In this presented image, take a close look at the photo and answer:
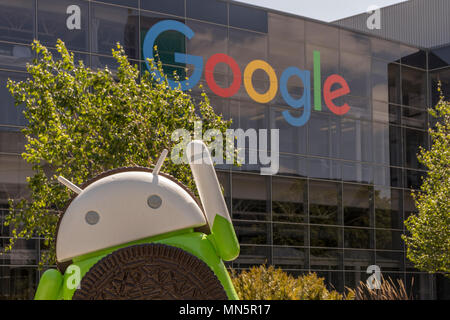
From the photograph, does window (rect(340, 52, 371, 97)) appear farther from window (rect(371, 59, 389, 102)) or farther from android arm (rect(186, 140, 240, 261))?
android arm (rect(186, 140, 240, 261))

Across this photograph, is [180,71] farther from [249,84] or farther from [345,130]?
[345,130]

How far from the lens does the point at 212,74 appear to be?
2141 cm

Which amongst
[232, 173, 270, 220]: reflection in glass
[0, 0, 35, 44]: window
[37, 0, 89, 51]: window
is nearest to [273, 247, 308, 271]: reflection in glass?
[232, 173, 270, 220]: reflection in glass

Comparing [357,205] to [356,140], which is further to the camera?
[356,140]

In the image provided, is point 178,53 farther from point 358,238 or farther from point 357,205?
point 358,238

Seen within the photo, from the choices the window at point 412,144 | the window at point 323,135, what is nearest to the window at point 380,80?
the window at point 412,144

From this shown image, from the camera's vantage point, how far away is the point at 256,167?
22.1 meters

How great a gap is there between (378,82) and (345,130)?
257cm

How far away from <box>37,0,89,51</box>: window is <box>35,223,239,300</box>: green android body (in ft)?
45.3

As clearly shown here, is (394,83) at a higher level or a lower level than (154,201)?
higher

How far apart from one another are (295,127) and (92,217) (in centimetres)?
1766

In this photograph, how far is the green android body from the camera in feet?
19.0

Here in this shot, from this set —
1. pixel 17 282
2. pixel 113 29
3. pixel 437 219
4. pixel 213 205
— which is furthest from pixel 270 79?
pixel 213 205
